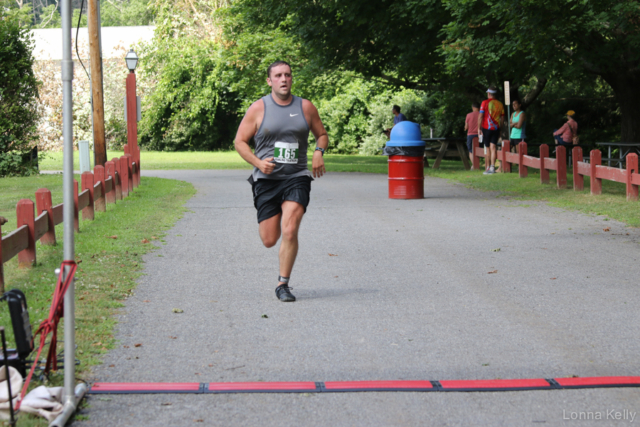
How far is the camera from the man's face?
6379 millimetres

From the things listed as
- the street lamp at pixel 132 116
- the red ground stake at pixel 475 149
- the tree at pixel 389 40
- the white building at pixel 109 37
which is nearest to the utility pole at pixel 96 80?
the street lamp at pixel 132 116

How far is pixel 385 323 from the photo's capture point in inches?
227

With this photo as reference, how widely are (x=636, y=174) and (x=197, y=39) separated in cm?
3402

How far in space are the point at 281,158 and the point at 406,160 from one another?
8251 millimetres

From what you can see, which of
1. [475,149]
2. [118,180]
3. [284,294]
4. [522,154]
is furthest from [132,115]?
[284,294]

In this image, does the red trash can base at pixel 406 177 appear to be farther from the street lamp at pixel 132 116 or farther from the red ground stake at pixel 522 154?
the street lamp at pixel 132 116

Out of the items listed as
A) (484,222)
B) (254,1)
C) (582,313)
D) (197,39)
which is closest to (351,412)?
(582,313)

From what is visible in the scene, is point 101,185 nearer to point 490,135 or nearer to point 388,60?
point 490,135

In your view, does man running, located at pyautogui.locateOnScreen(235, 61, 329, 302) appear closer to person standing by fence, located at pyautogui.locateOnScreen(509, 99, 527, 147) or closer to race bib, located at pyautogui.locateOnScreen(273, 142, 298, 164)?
race bib, located at pyautogui.locateOnScreen(273, 142, 298, 164)

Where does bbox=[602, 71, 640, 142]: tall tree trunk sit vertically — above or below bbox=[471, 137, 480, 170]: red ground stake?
above

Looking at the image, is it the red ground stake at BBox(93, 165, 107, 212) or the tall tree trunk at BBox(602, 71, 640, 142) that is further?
the tall tree trunk at BBox(602, 71, 640, 142)

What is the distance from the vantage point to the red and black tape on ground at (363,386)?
4258mm

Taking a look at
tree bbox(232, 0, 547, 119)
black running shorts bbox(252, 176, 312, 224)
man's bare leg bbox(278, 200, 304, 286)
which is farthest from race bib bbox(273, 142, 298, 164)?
tree bbox(232, 0, 547, 119)

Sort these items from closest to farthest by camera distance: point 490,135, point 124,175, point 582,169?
point 582,169 < point 124,175 < point 490,135
